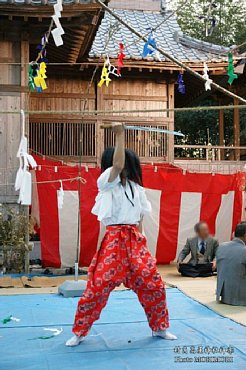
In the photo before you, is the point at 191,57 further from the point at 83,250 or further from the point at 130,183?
the point at 130,183

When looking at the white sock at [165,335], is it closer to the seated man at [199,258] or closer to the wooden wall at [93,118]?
the seated man at [199,258]

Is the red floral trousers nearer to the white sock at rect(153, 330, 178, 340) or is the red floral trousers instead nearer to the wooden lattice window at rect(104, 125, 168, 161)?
the white sock at rect(153, 330, 178, 340)

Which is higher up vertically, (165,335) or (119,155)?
(119,155)

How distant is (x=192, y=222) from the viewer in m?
10.3

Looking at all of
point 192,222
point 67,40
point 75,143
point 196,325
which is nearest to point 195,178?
point 192,222

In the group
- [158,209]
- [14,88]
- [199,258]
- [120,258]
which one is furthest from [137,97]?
[120,258]

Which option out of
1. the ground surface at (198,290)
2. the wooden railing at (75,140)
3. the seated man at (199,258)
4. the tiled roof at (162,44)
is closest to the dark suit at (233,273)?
the ground surface at (198,290)

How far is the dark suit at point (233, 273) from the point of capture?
233 inches

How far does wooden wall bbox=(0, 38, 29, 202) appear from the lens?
8930 millimetres

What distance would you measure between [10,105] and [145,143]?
313 cm

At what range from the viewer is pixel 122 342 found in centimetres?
432

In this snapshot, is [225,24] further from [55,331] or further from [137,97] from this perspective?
[55,331]

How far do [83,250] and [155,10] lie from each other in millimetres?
8104

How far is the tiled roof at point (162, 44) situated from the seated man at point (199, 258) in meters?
4.01
